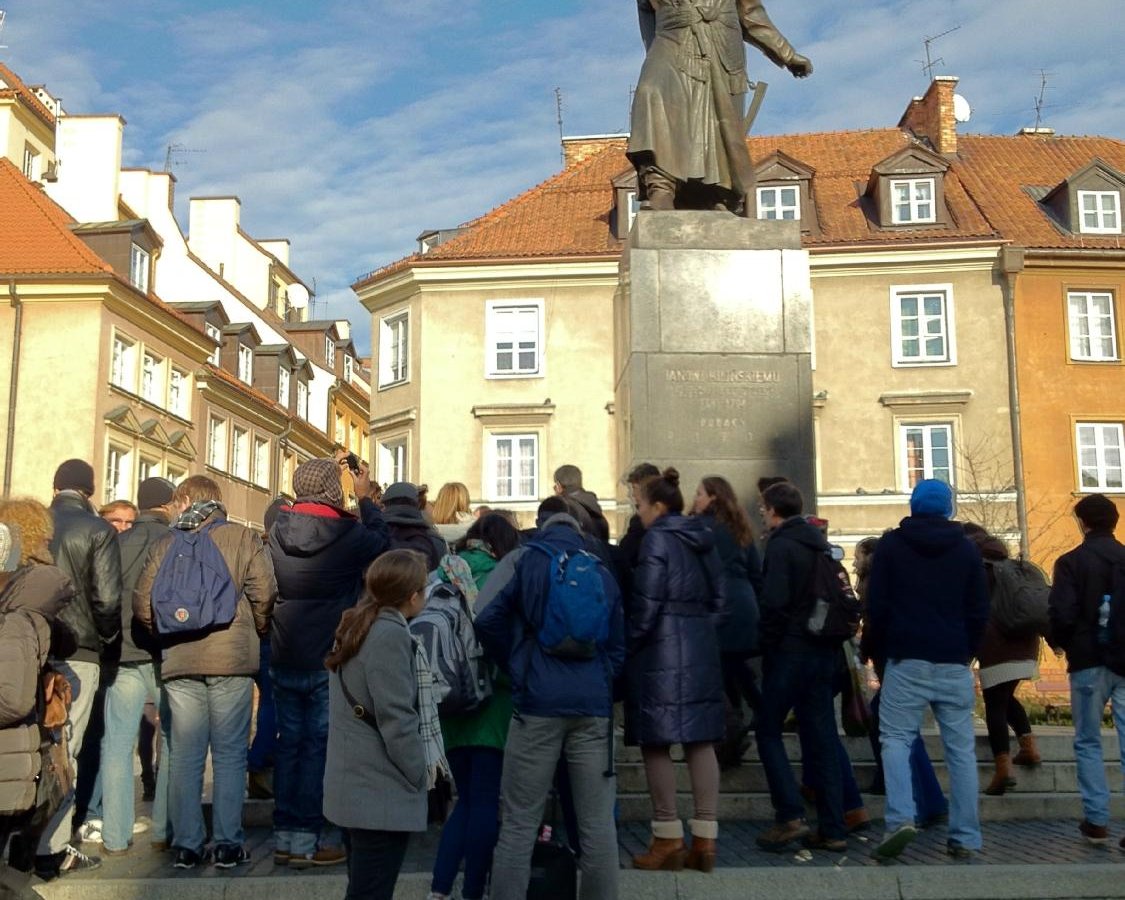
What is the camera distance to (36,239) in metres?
33.2

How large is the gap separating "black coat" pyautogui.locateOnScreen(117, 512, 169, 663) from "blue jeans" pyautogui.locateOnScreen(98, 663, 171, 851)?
120 mm

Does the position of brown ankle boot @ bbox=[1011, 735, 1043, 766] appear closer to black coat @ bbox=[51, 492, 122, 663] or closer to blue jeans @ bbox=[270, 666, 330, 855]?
blue jeans @ bbox=[270, 666, 330, 855]

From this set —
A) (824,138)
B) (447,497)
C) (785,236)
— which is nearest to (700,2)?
(785,236)

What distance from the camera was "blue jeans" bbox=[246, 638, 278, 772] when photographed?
317 inches

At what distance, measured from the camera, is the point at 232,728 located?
6.70 m

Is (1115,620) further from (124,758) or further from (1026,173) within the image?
(1026,173)

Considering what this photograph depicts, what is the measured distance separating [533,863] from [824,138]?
117 ft

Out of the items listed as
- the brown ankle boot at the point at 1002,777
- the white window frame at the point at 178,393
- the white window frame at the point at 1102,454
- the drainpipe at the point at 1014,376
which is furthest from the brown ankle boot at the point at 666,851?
the white window frame at the point at 178,393

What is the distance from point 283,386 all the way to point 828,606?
4223 centimetres

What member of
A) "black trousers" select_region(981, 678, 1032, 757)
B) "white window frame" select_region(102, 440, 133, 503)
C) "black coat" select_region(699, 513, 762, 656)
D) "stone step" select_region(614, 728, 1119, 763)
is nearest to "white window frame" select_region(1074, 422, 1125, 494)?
"white window frame" select_region(102, 440, 133, 503)

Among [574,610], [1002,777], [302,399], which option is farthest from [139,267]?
[574,610]

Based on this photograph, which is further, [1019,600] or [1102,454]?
[1102,454]

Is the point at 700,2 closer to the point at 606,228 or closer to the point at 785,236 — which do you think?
the point at 785,236

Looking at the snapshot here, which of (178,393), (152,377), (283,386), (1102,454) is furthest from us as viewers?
(283,386)
